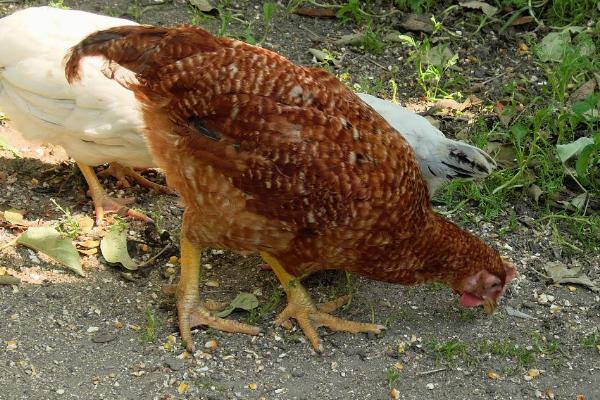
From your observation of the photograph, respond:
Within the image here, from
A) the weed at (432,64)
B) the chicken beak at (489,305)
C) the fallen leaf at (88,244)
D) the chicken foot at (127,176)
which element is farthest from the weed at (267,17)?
the chicken beak at (489,305)

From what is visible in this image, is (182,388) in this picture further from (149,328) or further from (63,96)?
(63,96)

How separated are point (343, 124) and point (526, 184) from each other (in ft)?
5.07

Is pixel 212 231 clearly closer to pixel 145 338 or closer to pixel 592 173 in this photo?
pixel 145 338

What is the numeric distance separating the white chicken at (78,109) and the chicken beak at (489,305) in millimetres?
613

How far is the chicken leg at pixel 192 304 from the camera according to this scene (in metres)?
3.76

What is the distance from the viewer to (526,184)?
15.4ft

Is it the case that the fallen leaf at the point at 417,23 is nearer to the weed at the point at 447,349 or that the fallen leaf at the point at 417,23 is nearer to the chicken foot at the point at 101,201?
the chicken foot at the point at 101,201

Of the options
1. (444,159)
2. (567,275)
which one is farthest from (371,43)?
(567,275)

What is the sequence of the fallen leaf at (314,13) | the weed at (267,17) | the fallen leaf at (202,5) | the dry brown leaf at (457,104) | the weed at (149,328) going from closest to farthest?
1. the weed at (149,328)
2. the dry brown leaf at (457,104)
3. the weed at (267,17)
4. the fallen leaf at (202,5)
5. the fallen leaf at (314,13)

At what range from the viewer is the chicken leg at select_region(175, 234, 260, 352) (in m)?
3.76

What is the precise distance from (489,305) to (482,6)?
2.68 m

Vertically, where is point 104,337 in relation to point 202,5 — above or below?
below

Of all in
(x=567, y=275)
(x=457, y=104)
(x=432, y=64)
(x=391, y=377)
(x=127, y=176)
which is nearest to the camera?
(x=391, y=377)

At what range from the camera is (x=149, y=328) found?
3.69 meters
